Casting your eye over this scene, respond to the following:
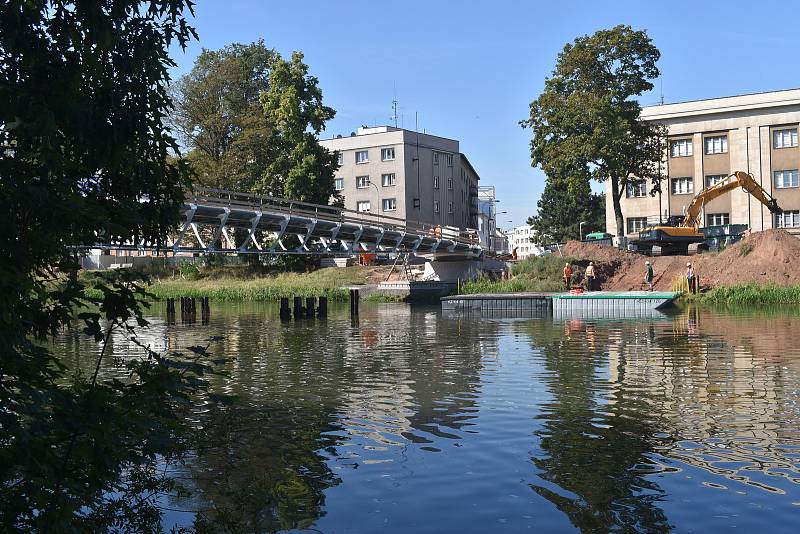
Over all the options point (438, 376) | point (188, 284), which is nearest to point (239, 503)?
point (438, 376)

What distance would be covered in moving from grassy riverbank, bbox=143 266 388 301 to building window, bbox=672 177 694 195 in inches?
1009

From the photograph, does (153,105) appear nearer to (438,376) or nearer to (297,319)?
(438,376)

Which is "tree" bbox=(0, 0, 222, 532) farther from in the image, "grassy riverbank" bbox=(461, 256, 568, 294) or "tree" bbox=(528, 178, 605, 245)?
"tree" bbox=(528, 178, 605, 245)

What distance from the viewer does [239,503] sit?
8828 mm

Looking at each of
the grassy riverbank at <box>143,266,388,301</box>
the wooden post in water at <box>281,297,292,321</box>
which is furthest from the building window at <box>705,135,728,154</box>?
the wooden post in water at <box>281,297,292,321</box>

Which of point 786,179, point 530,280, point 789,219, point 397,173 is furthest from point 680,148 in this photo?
point 530,280

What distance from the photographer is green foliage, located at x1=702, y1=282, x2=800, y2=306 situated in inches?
1569

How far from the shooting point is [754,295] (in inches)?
1599

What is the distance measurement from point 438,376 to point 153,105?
39.1 ft

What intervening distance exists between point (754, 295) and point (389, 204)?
143ft

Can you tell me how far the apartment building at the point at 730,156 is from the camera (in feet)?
215

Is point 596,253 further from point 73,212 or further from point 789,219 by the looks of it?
point 73,212

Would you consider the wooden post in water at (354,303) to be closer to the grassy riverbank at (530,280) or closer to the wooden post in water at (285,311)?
the wooden post in water at (285,311)

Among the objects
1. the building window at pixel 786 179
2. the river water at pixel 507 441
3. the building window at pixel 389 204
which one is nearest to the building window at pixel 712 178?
the building window at pixel 786 179
